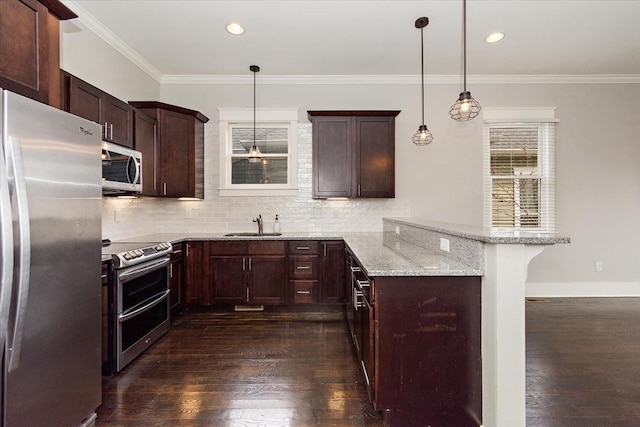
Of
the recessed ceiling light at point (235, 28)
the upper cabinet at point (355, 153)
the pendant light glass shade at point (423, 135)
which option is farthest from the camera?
the upper cabinet at point (355, 153)

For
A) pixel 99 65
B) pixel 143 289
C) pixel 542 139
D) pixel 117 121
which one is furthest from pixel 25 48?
pixel 542 139

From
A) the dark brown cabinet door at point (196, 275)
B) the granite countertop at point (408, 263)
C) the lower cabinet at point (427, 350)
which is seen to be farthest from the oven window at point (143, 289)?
the lower cabinet at point (427, 350)

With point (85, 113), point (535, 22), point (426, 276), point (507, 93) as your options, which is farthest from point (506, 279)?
point (507, 93)

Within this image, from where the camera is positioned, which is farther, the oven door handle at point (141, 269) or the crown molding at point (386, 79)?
the crown molding at point (386, 79)

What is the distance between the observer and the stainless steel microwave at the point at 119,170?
2.49 meters

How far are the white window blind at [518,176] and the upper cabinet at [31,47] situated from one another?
4.60 m

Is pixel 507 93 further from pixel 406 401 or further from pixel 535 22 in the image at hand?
pixel 406 401

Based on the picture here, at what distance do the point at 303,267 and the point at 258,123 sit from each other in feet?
6.87

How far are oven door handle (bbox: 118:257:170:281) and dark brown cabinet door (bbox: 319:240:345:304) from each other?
1.66 metres

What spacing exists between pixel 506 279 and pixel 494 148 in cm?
342

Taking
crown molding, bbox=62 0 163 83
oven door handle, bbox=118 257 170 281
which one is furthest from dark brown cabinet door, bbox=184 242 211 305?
crown molding, bbox=62 0 163 83

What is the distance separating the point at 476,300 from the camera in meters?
1.69

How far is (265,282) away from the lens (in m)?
3.62

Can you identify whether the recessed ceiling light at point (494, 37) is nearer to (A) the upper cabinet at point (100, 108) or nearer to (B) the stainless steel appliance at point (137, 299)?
(A) the upper cabinet at point (100, 108)
